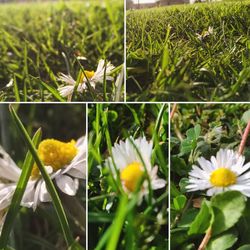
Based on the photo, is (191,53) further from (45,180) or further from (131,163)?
(45,180)

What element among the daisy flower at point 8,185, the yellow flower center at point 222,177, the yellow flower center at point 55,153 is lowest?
the daisy flower at point 8,185

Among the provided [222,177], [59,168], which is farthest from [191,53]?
[59,168]

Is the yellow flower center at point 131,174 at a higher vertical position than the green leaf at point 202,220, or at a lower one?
higher

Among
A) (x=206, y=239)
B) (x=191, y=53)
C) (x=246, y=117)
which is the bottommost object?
(x=206, y=239)

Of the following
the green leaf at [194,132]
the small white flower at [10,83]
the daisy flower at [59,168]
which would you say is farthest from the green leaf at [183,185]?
the small white flower at [10,83]

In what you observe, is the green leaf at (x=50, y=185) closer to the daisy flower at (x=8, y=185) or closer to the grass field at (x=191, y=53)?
the daisy flower at (x=8, y=185)

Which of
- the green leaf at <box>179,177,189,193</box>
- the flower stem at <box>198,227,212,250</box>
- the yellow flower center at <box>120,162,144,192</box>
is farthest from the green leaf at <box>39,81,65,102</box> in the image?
the flower stem at <box>198,227,212,250</box>
